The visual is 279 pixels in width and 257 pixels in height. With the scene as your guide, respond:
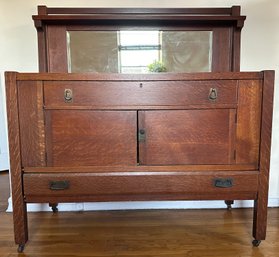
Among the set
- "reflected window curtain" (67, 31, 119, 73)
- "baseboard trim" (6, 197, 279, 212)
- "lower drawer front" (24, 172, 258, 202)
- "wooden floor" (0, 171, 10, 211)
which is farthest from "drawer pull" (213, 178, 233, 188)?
"wooden floor" (0, 171, 10, 211)

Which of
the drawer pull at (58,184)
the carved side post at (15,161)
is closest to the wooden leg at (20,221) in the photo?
the carved side post at (15,161)

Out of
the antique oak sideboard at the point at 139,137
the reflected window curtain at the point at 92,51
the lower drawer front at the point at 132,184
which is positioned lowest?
the lower drawer front at the point at 132,184

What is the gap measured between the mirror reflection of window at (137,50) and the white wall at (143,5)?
21cm

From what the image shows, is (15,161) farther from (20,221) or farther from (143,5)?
(143,5)

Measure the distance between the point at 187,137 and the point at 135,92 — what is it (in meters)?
0.36

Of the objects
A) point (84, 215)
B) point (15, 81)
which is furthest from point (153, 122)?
point (84, 215)

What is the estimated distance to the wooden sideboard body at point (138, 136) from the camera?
1286 millimetres

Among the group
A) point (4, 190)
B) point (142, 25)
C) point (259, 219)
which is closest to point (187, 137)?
point (259, 219)

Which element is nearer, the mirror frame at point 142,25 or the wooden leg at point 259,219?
the wooden leg at point 259,219

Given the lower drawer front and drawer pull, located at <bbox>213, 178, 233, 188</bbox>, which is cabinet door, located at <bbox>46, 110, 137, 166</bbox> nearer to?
the lower drawer front

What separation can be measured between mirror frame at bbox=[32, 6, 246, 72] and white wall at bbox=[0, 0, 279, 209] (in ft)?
0.22

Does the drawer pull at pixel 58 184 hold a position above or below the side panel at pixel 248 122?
below

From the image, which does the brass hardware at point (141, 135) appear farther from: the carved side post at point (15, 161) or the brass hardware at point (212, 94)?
the carved side post at point (15, 161)

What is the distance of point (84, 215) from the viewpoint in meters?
1.83
